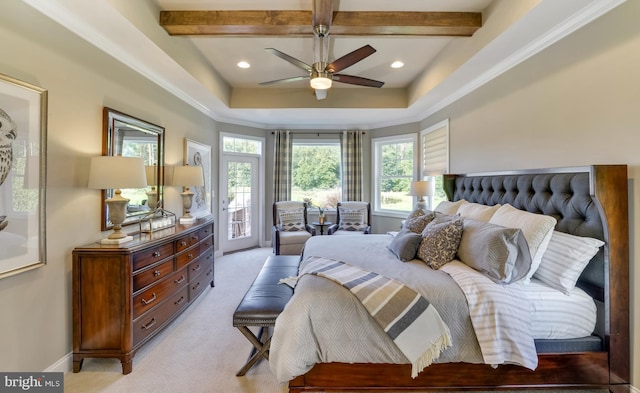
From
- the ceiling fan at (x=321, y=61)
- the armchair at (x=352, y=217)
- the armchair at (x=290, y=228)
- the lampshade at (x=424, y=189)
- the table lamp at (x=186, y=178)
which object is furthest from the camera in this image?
the armchair at (x=352, y=217)

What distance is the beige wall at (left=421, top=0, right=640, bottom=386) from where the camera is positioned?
171cm

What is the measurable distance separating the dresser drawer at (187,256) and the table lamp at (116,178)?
0.54 meters

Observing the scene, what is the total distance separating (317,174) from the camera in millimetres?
6062

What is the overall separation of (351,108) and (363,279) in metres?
3.41

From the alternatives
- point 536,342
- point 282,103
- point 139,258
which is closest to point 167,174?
point 139,258

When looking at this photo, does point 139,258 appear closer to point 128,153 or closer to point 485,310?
point 128,153

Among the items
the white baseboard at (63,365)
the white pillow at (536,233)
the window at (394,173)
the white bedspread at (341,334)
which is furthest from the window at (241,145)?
the white pillow at (536,233)

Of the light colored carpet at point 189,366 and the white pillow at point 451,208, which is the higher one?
the white pillow at point 451,208

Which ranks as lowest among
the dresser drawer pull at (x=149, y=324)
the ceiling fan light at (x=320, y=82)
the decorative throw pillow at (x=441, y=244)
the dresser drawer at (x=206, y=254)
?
the dresser drawer pull at (x=149, y=324)

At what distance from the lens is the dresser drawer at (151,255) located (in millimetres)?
2143

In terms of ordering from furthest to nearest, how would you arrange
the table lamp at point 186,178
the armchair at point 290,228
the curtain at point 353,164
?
1. the curtain at point 353,164
2. the armchair at point 290,228
3. the table lamp at point 186,178

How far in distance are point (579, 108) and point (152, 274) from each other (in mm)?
3615

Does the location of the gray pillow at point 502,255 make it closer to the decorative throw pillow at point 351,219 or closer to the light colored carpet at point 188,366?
the light colored carpet at point 188,366

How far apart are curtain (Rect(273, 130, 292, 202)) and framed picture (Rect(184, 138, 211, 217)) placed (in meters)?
1.39
